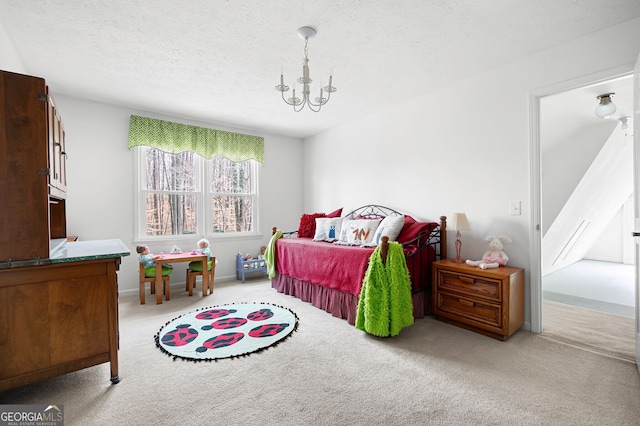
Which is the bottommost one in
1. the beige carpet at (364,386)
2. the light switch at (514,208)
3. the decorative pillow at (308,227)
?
the beige carpet at (364,386)

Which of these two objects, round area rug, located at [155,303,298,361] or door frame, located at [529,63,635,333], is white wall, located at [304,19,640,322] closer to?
door frame, located at [529,63,635,333]

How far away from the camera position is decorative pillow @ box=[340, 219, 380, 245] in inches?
134

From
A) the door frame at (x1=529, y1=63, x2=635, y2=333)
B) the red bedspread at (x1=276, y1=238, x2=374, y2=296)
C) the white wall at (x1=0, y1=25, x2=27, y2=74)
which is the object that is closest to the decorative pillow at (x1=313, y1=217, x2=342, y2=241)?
the red bedspread at (x1=276, y1=238, x2=374, y2=296)

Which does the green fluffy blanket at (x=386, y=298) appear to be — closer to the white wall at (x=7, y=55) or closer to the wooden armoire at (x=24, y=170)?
the wooden armoire at (x=24, y=170)

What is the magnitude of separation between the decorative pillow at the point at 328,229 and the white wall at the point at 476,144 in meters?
0.65

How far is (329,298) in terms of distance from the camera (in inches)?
122

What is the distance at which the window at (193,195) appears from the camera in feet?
13.2

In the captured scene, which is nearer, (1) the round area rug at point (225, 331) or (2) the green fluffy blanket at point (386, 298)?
(1) the round area rug at point (225, 331)

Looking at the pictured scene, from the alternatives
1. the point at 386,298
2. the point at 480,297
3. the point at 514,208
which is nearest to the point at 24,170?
the point at 386,298

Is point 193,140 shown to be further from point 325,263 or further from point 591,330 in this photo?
point 591,330

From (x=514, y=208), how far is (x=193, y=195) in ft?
13.2

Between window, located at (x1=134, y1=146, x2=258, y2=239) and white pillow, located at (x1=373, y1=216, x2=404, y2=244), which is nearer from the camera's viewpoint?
white pillow, located at (x1=373, y1=216, x2=404, y2=244)

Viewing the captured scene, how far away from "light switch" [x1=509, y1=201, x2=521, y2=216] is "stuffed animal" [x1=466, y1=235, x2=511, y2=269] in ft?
0.75

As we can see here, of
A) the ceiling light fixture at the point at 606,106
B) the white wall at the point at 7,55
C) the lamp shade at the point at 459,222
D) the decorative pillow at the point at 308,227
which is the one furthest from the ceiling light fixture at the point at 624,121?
the white wall at the point at 7,55
